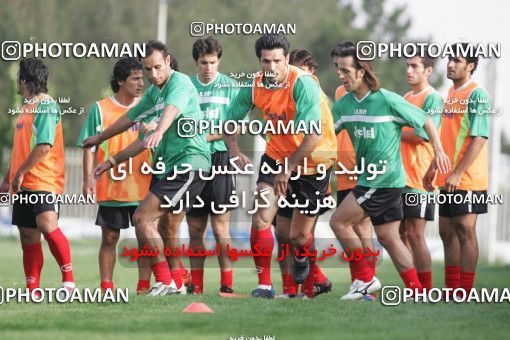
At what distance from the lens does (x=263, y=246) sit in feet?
36.1

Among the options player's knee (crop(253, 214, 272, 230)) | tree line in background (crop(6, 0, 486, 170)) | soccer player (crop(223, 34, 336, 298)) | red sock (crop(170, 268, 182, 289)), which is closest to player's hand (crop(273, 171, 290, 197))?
soccer player (crop(223, 34, 336, 298))

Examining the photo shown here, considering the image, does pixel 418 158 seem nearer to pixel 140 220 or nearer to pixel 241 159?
pixel 241 159

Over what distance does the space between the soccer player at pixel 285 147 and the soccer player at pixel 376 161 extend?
365 mm

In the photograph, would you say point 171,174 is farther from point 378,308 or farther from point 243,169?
point 378,308

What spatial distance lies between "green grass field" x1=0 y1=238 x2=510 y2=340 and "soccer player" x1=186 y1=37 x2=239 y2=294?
0.52 meters

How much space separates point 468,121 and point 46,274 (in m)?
7.02

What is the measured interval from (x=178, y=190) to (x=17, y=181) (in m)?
1.71

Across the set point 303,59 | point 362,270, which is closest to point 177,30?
point 303,59

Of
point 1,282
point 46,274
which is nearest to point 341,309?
point 1,282

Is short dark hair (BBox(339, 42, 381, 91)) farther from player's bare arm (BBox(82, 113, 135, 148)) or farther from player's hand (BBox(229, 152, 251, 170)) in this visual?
player's bare arm (BBox(82, 113, 135, 148))

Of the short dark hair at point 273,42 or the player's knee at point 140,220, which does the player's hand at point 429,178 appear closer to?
the short dark hair at point 273,42

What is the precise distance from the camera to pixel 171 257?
11766mm

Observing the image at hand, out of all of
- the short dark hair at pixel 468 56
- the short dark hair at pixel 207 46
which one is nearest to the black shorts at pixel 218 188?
the short dark hair at pixel 207 46

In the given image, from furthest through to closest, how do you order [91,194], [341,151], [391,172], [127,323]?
[341,151] → [91,194] → [391,172] → [127,323]
